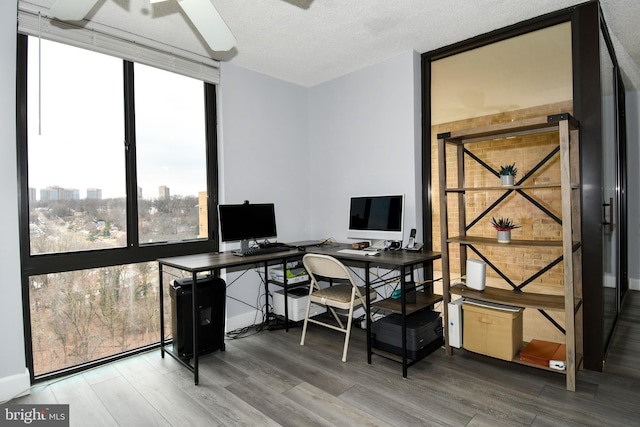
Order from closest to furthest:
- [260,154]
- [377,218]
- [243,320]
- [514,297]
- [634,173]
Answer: [514,297], [377,218], [243,320], [260,154], [634,173]

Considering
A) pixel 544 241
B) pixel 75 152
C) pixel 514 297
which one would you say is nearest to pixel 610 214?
pixel 544 241

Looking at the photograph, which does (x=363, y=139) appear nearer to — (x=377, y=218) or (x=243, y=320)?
(x=377, y=218)

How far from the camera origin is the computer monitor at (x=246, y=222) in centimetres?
331

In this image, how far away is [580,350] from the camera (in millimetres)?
2645

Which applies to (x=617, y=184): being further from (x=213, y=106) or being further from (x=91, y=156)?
(x=91, y=156)

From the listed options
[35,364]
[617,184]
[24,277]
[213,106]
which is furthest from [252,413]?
[617,184]

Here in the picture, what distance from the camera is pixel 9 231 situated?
95.7 inches

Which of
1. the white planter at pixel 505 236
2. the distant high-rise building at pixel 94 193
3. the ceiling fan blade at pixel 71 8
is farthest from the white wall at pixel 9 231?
the white planter at pixel 505 236

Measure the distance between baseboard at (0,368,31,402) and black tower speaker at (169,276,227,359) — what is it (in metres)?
0.94

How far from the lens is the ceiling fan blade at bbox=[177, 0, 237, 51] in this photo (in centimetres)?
167

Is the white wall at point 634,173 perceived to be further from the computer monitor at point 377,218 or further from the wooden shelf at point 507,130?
the computer monitor at point 377,218

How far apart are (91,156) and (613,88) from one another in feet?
15.1

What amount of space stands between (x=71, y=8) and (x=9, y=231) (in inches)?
61.0
